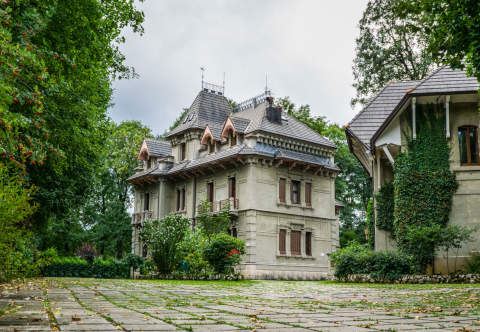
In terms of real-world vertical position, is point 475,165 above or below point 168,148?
below

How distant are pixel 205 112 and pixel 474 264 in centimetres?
2586

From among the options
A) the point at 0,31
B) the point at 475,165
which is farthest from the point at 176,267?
the point at 0,31

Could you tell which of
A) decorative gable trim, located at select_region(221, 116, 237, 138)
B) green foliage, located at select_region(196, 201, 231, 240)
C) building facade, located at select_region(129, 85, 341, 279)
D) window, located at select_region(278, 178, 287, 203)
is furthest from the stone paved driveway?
decorative gable trim, located at select_region(221, 116, 237, 138)

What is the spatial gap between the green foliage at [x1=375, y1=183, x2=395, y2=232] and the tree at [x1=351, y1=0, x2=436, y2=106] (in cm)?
1257

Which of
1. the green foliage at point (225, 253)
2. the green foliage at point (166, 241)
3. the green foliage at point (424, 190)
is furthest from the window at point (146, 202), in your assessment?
the green foliage at point (424, 190)

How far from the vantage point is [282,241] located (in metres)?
32.4

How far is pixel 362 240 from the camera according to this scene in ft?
146

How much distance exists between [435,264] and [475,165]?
4049mm

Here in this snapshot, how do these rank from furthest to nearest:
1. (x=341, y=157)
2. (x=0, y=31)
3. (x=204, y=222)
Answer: (x=341, y=157)
(x=204, y=222)
(x=0, y=31)

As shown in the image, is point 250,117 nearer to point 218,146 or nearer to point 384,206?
point 218,146

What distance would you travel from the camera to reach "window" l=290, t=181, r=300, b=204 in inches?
1334

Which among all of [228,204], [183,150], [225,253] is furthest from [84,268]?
[225,253]

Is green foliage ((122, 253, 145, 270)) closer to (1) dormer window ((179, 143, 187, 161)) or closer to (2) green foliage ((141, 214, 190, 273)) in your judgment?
(2) green foliage ((141, 214, 190, 273))

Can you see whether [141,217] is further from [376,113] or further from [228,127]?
[376,113]
